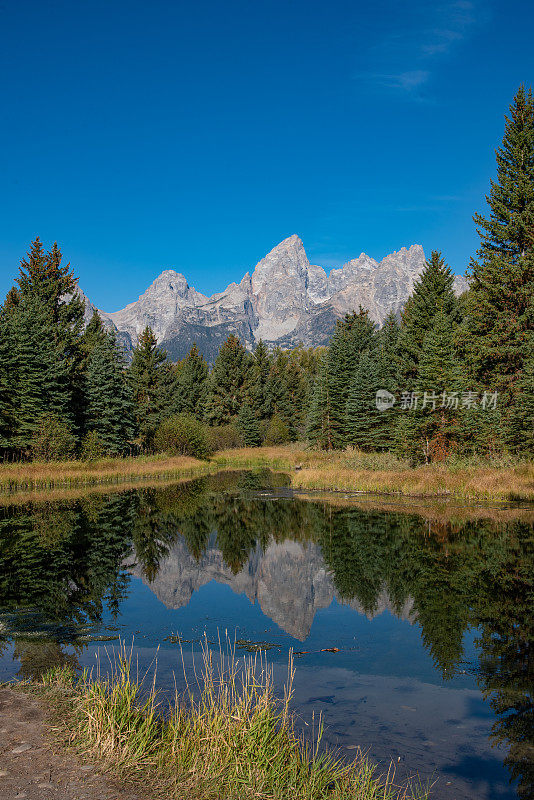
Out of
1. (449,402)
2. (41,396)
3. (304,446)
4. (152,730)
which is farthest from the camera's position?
(304,446)

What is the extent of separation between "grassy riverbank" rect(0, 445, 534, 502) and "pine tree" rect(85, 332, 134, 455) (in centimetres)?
336

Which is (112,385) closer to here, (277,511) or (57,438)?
(57,438)

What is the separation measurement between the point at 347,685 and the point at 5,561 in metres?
10.9

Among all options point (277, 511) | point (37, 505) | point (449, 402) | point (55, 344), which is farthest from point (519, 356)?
point (55, 344)

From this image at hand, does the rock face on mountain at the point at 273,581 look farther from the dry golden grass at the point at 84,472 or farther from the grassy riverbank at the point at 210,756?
the dry golden grass at the point at 84,472

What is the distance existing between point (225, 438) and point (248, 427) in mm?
5905

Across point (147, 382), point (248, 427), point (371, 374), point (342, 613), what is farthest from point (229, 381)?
point (342, 613)

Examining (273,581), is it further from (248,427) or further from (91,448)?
(248,427)

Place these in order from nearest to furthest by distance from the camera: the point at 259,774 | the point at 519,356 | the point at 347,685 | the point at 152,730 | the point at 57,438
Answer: the point at 259,774
the point at 152,730
the point at 347,685
the point at 519,356
the point at 57,438

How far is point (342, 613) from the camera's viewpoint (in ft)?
37.2

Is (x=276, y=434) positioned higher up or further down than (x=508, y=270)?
further down

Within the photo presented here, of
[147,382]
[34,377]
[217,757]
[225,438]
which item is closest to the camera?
[217,757]

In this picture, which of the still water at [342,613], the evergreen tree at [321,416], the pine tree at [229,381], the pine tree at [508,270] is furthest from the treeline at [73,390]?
the pine tree at [508,270]

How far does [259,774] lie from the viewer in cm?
438
